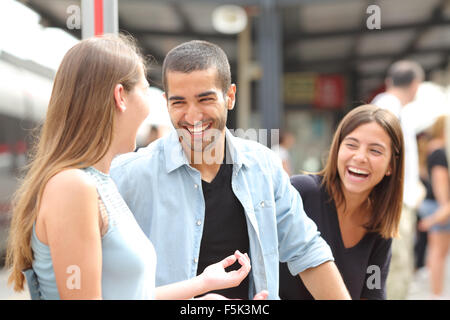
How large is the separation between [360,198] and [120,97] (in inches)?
36.3

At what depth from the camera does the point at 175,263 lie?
1.17 metres

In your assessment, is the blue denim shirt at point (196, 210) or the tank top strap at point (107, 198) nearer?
the tank top strap at point (107, 198)

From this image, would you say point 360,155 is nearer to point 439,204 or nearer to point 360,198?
point 360,198

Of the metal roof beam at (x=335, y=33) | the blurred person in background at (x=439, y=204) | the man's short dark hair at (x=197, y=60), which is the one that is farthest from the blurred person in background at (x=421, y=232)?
the man's short dark hair at (x=197, y=60)

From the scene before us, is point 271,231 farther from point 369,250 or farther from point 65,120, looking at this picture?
point 65,120

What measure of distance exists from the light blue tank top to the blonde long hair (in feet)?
0.11

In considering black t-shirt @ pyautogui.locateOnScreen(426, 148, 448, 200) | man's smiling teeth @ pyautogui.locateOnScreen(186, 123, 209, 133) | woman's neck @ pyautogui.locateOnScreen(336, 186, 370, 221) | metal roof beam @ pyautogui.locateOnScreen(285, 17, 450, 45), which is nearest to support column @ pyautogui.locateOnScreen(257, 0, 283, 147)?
metal roof beam @ pyautogui.locateOnScreen(285, 17, 450, 45)

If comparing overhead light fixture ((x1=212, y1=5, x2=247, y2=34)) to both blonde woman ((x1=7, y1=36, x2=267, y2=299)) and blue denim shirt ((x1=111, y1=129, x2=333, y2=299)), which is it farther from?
blonde woman ((x1=7, y1=36, x2=267, y2=299))

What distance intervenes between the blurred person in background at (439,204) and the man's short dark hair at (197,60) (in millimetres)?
3075

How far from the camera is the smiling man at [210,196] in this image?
1164 mm

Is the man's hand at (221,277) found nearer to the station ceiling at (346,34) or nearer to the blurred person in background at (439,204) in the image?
the station ceiling at (346,34)

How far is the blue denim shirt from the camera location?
3.85 ft

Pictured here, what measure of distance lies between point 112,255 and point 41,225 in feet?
0.44

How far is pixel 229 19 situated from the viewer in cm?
365
